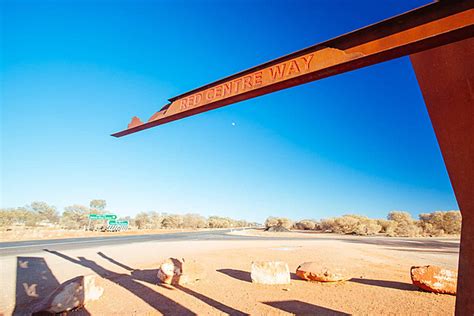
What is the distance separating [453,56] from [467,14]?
4.15 feet

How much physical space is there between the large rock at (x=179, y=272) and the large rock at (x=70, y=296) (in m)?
1.85

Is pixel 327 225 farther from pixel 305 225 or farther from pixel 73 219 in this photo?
pixel 73 219

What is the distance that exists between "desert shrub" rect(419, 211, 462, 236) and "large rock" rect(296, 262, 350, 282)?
57.8 metres

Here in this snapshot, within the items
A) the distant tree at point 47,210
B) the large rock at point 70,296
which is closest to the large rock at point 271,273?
the large rock at point 70,296

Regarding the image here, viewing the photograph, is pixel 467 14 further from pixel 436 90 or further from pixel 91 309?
pixel 91 309

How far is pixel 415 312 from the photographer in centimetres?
A: 548

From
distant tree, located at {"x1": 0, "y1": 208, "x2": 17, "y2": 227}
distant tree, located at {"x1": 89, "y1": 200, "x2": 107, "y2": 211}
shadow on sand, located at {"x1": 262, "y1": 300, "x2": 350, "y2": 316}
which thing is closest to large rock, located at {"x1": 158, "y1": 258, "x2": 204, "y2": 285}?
shadow on sand, located at {"x1": 262, "y1": 300, "x2": 350, "y2": 316}

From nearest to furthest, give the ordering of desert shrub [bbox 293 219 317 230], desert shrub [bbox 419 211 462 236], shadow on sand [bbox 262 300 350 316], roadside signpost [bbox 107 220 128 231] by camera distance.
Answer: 1. shadow on sand [bbox 262 300 350 316]
2. roadside signpost [bbox 107 220 128 231]
3. desert shrub [bbox 419 211 462 236]
4. desert shrub [bbox 293 219 317 230]

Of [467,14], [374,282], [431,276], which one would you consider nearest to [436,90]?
[467,14]

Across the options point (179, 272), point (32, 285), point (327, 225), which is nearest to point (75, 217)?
point (327, 225)

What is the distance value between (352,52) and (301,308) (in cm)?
537

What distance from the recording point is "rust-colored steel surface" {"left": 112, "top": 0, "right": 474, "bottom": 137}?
216 centimetres

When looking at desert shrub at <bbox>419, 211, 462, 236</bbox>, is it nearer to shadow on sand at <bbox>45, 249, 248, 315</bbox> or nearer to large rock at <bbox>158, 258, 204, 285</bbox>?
large rock at <bbox>158, 258, 204, 285</bbox>

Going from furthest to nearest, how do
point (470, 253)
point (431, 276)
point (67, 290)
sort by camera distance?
point (431, 276)
point (67, 290)
point (470, 253)
